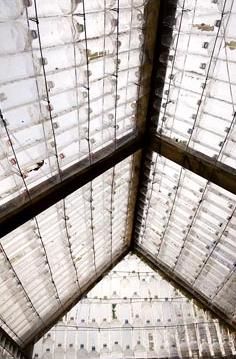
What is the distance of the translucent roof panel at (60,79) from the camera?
373cm

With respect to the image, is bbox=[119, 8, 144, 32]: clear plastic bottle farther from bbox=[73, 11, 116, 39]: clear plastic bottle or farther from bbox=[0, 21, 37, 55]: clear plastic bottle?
bbox=[0, 21, 37, 55]: clear plastic bottle

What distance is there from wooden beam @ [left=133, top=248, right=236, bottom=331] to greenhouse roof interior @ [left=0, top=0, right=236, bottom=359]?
4cm

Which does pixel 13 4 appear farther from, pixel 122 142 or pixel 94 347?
pixel 94 347

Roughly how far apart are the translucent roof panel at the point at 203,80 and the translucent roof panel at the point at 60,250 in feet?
5.08

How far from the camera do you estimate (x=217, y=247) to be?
23.0ft

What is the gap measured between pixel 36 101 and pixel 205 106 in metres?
2.74

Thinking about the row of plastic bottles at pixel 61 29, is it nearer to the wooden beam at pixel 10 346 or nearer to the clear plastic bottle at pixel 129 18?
the clear plastic bottle at pixel 129 18

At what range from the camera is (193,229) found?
23.6 ft

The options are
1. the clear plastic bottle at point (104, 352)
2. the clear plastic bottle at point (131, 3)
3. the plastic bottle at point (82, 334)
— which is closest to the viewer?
the clear plastic bottle at point (131, 3)

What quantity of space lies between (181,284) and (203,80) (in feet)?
20.5

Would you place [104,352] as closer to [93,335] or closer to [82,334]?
[93,335]

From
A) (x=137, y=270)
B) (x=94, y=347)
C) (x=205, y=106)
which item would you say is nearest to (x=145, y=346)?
(x=94, y=347)

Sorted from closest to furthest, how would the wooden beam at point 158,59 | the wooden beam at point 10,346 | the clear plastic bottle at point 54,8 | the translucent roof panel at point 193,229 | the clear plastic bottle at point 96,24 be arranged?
the clear plastic bottle at point 54,8, the clear plastic bottle at point 96,24, the wooden beam at point 158,59, the translucent roof panel at point 193,229, the wooden beam at point 10,346

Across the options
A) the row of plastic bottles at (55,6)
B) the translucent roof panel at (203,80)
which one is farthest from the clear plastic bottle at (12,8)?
the translucent roof panel at (203,80)
